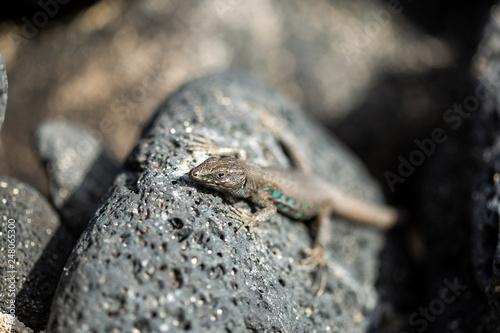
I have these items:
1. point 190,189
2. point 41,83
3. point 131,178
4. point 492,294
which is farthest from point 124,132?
point 492,294

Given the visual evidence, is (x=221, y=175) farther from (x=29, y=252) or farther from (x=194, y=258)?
(x=29, y=252)

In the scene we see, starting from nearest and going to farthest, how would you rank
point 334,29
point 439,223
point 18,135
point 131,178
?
point 131,178 < point 439,223 < point 18,135 < point 334,29

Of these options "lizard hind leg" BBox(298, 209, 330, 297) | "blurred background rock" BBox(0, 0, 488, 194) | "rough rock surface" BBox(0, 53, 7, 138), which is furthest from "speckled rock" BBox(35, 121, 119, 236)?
"lizard hind leg" BBox(298, 209, 330, 297)

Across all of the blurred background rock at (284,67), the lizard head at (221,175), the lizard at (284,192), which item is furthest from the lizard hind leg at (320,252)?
the blurred background rock at (284,67)

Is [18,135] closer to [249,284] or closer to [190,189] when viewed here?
[190,189]

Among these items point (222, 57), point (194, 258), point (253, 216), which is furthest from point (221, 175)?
point (222, 57)

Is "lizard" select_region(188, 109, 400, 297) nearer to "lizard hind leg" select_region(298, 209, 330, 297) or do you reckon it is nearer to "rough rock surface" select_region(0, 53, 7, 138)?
"lizard hind leg" select_region(298, 209, 330, 297)
